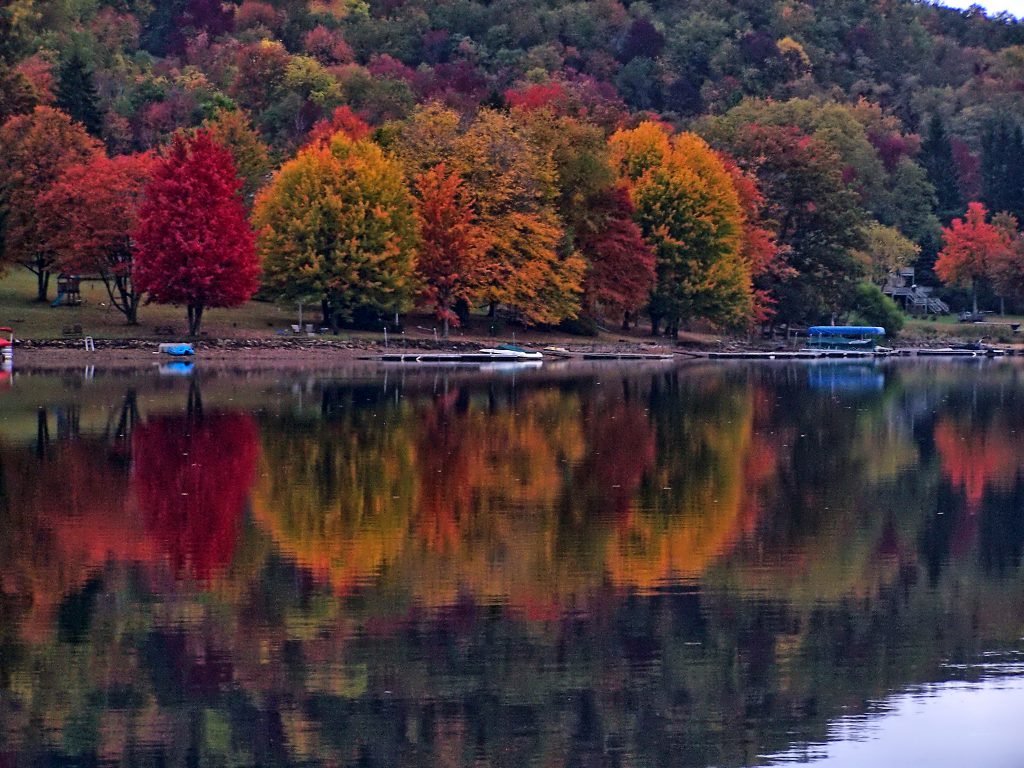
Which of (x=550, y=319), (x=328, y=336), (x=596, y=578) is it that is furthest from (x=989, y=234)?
(x=596, y=578)

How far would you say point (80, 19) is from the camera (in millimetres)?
193375

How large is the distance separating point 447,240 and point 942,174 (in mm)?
76522

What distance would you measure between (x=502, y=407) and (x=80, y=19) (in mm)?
149633

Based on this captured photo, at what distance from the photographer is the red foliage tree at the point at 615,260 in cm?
9675

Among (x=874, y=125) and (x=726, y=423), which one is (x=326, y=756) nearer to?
(x=726, y=423)

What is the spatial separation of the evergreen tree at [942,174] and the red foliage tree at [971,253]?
13.9 metres

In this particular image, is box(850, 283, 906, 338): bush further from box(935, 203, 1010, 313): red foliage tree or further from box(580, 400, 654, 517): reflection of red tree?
box(580, 400, 654, 517): reflection of red tree

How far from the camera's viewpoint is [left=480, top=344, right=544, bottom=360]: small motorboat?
9088 centimetres

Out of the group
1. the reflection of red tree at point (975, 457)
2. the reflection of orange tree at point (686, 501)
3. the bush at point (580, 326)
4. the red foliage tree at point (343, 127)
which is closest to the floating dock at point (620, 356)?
the bush at point (580, 326)

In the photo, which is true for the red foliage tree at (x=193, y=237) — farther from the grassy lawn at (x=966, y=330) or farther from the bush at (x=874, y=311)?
the grassy lawn at (x=966, y=330)

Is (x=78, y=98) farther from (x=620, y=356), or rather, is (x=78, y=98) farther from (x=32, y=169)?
(x=620, y=356)

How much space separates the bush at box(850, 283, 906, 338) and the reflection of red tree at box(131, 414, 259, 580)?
7372 cm

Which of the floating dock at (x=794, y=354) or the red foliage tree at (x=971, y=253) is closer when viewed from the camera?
the floating dock at (x=794, y=354)

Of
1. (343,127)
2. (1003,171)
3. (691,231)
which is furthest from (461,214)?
(1003,171)
